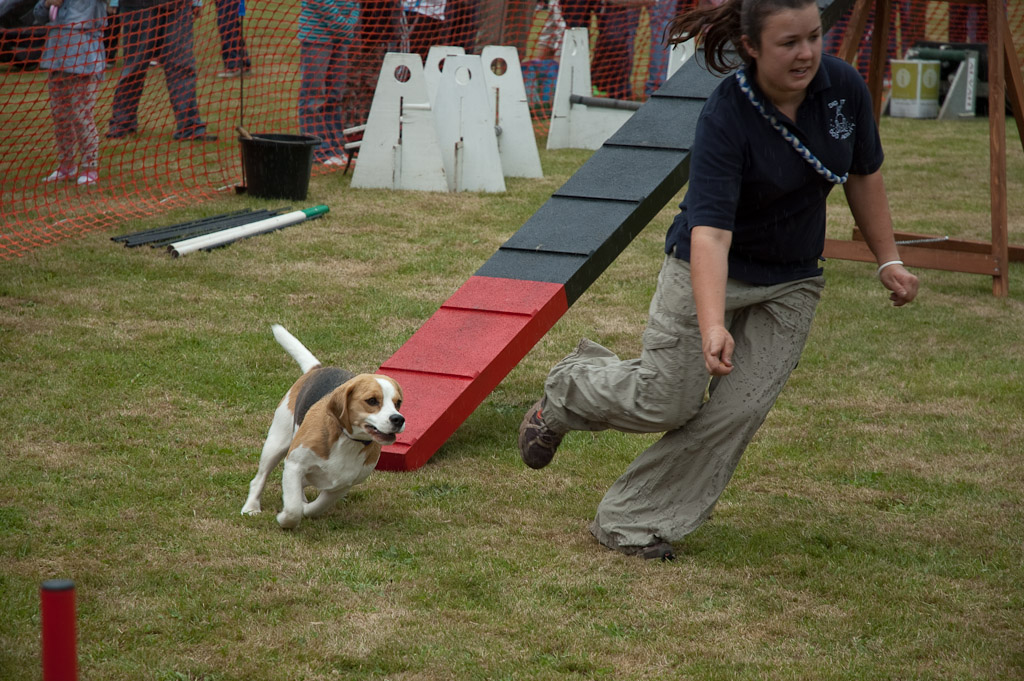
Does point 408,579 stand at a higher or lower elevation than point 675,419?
lower

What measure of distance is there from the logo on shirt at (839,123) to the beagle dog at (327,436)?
65.9 inches

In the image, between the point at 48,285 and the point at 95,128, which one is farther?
the point at 95,128

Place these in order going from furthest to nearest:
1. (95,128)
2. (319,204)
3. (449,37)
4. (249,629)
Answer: (449,37), (95,128), (319,204), (249,629)

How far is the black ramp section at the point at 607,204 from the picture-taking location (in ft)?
16.9

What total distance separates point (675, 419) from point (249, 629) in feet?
4.93

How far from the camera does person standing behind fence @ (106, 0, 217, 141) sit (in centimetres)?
1131

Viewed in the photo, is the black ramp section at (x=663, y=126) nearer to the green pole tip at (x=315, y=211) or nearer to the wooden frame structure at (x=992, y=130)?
the wooden frame structure at (x=992, y=130)

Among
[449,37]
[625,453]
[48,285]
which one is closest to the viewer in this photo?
[625,453]

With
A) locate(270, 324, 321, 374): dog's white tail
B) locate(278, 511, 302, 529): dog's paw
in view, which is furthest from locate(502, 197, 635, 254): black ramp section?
locate(278, 511, 302, 529): dog's paw

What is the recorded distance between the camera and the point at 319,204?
966cm

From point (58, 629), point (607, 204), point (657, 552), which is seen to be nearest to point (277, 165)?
point (607, 204)

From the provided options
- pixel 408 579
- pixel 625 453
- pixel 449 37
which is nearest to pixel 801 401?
pixel 625 453

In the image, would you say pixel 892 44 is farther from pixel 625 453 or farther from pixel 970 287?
pixel 625 453

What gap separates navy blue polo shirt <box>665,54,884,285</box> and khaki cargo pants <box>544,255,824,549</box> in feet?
0.46
